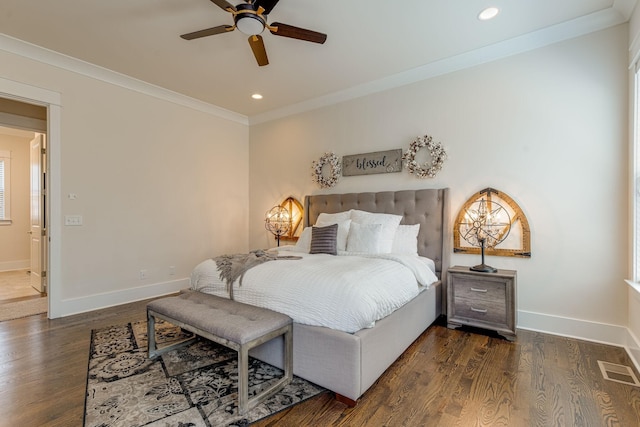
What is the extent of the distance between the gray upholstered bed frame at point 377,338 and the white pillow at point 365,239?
1.94ft

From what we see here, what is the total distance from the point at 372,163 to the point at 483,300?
2113 mm

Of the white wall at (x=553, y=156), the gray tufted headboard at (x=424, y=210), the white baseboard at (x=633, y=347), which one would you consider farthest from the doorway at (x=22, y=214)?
the white baseboard at (x=633, y=347)

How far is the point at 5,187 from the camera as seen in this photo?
6391mm

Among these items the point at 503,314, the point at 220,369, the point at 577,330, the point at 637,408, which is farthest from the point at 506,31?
the point at 220,369

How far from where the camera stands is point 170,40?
3.11m

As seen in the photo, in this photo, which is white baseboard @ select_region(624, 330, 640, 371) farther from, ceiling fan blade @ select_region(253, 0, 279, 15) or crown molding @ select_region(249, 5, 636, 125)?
ceiling fan blade @ select_region(253, 0, 279, 15)

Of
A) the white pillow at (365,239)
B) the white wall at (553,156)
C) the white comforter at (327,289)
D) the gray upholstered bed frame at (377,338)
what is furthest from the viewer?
the white pillow at (365,239)

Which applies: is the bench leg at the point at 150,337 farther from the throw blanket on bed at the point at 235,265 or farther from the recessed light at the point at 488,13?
the recessed light at the point at 488,13

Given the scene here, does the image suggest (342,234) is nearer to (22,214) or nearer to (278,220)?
(278,220)

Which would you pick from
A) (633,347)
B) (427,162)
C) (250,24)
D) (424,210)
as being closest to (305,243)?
(424,210)

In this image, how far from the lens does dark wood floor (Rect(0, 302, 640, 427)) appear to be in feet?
5.77

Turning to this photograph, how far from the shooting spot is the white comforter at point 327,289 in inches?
78.5

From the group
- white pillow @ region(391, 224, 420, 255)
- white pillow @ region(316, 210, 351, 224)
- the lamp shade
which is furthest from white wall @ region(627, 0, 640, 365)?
the lamp shade

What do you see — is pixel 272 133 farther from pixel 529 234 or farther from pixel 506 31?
pixel 529 234
